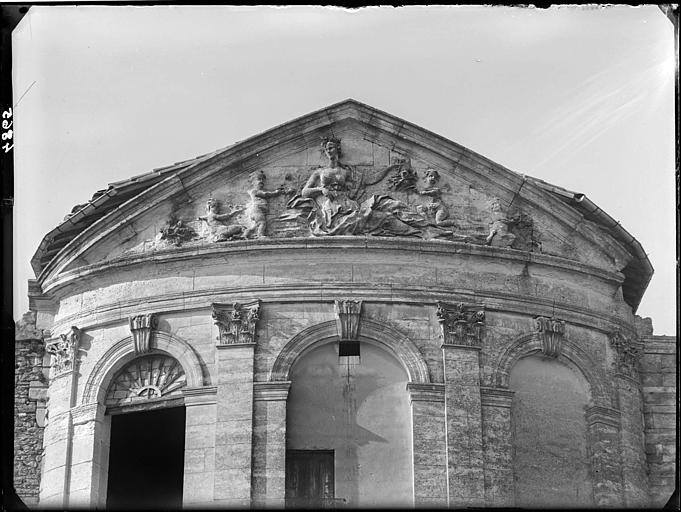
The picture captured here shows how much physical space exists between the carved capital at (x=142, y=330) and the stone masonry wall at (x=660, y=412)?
324 inches

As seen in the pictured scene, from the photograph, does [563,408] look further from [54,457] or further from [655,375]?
[54,457]

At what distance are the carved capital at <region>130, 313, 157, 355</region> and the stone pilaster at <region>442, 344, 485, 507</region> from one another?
184 inches

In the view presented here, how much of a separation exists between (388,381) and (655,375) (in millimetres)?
4920

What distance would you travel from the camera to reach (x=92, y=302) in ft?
82.4

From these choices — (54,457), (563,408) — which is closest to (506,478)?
(563,408)

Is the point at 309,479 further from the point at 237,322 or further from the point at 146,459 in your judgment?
the point at 146,459

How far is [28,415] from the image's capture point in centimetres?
2508

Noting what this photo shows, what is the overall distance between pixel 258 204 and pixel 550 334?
5.16m

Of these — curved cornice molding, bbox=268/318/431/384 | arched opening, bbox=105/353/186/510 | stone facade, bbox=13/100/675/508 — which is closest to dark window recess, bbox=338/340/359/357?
stone facade, bbox=13/100/675/508

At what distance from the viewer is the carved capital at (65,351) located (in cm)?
2488

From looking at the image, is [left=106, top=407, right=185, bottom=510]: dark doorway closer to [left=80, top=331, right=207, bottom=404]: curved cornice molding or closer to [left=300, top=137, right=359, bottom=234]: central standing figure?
[left=80, top=331, right=207, bottom=404]: curved cornice molding

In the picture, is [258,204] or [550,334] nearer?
[550,334]

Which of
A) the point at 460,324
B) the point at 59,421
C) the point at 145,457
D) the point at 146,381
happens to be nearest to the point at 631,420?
the point at 460,324

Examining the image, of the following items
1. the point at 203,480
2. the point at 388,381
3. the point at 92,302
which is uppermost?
the point at 92,302
